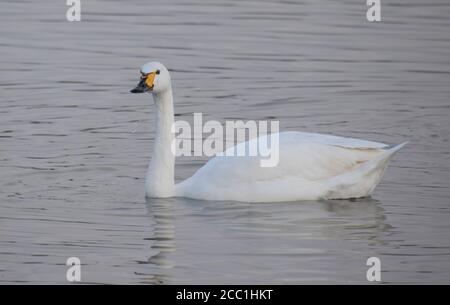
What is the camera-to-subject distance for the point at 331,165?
13.1 meters

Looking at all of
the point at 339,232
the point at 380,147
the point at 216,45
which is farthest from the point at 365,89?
the point at 339,232

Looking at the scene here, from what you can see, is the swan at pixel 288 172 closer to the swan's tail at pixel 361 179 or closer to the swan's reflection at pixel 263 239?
the swan's tail at pixel 361 179

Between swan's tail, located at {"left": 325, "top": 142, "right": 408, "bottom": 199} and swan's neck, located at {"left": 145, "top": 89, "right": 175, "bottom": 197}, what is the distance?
67.5 inches

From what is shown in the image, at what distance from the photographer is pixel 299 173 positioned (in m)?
13.0

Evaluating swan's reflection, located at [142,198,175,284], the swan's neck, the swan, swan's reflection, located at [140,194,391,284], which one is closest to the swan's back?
the swan

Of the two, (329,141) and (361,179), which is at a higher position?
(329,141)

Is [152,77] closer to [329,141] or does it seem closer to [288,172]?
[288,172]

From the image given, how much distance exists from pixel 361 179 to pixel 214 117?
385 centimetres

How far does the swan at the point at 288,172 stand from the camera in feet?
42.3

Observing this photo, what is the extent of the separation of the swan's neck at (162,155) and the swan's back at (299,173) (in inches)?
10.4

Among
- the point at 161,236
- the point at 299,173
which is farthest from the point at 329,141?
the point at 161,236

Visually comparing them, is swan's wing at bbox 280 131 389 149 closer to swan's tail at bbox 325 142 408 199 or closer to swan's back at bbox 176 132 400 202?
swan's back at bbox 176 132 400 202

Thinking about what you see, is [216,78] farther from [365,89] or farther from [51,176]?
[51,176]

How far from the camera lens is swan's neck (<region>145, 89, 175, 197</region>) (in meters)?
13.2
